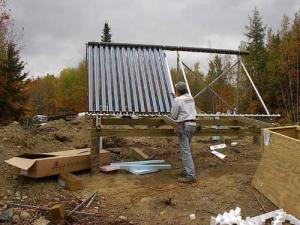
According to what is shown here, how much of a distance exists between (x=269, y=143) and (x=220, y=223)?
195 centimetres

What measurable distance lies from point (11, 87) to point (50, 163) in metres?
34.5

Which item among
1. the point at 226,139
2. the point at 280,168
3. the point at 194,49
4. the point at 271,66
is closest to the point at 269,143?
the point at 280,168

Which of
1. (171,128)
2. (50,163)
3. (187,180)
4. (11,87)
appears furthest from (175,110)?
Result: (11,87)

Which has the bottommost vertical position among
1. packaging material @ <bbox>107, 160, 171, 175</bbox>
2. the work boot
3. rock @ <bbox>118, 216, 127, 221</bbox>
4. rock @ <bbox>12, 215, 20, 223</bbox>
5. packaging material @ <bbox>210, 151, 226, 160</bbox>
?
rock @ <bbox>118, 216, 127, 221</bbox>

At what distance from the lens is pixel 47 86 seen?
85.0 metres

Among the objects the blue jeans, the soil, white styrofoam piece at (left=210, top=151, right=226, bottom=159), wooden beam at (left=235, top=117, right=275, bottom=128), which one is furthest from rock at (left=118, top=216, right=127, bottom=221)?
white styrofoam piece at (left=210, top=151, right=226, bottom=159)

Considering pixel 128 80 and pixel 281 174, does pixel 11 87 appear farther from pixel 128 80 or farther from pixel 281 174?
pixel 281 174

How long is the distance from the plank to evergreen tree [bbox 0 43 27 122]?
35.4 metres

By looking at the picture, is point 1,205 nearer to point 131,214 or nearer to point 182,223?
point 131,214

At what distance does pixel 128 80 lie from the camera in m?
8.93

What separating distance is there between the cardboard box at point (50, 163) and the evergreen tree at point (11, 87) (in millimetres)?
A: 32781

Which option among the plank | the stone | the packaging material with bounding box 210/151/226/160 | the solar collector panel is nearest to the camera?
the stone

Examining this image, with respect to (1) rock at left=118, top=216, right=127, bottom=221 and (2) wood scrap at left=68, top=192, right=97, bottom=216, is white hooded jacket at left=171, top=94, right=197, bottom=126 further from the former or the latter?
(1) rock at left=118, top=216, right=127, bottom=221

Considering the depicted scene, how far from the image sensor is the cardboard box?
23.4 ft
